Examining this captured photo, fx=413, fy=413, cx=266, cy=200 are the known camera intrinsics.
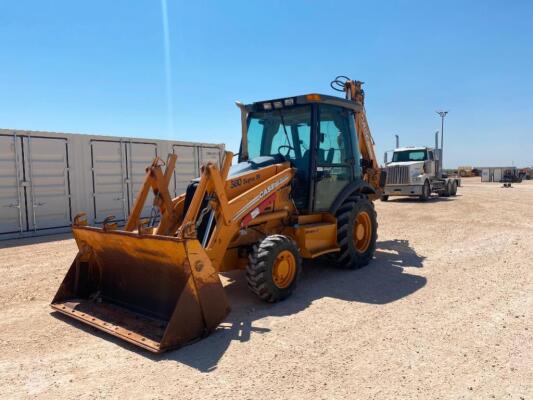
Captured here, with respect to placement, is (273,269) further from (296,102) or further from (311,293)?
(296,102)

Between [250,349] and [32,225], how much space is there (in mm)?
8946

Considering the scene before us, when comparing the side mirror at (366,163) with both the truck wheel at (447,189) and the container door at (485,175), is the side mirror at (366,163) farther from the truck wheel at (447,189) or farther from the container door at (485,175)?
the container door at (485,175)

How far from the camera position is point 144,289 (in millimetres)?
4324

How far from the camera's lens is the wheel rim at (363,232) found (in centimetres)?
663

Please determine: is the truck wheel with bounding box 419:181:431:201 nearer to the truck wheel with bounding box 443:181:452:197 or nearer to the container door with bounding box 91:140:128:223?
the truck wheel with bounding box 443:181:452:197

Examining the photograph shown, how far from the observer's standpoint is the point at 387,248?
8172 millimetres

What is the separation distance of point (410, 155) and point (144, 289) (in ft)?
58.5

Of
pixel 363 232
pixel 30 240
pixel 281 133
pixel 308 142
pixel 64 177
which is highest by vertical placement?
pixel 281 133

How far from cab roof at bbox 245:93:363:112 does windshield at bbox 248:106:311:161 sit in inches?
3.9

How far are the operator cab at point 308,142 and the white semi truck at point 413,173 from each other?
12.0 metres

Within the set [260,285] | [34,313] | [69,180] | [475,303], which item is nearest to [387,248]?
[475,303]

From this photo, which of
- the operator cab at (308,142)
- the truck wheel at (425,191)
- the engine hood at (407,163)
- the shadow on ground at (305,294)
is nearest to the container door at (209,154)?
the operator cab at (308,142)

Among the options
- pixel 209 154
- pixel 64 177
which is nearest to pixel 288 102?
pixel 64 177

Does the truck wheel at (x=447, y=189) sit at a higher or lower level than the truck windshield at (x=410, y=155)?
lower
